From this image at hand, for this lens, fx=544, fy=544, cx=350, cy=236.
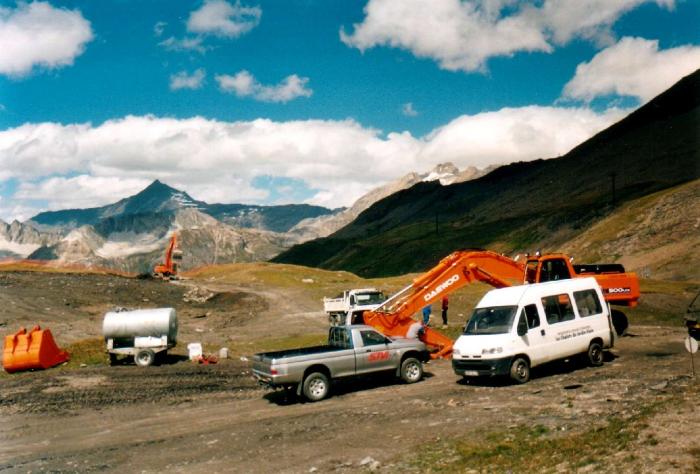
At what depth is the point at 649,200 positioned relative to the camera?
94.6m

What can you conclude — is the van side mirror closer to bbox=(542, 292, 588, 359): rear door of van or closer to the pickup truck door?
bbox=(542, 292, 588, 359): rear door of van

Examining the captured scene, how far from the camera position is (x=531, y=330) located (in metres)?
18.1

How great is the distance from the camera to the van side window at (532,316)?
18234 mm

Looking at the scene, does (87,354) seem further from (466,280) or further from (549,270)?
(549,270)

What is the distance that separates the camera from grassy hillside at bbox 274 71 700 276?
112 m

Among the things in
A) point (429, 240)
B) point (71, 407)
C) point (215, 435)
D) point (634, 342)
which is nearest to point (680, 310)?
point (634, 342)

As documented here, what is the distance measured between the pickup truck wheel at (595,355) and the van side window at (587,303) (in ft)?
3.79

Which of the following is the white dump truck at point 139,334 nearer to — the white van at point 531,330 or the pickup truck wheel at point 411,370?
the pickup truck wheel at point 411,370

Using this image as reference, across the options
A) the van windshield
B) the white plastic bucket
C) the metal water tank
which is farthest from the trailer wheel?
the van windshield

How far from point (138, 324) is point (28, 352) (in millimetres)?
4664

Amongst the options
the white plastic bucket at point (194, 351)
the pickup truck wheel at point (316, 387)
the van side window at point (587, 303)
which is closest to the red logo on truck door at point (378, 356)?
the pickup truck wheel at point (316, 387)

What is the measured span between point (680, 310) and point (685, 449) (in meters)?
32.0

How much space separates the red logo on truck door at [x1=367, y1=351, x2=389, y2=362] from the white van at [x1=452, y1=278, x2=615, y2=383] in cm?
240

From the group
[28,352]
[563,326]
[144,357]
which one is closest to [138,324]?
[144,357]
